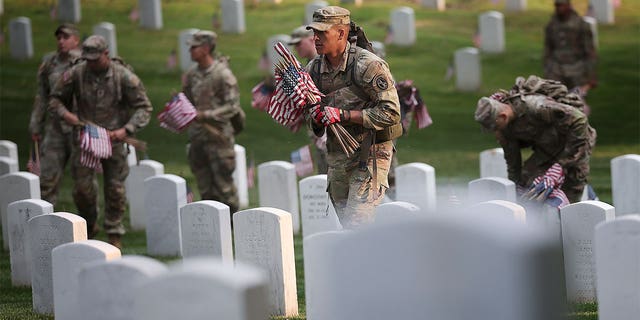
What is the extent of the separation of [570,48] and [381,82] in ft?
33.5

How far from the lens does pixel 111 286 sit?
6.23 metres

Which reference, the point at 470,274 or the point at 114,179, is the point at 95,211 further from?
the point at 470,274

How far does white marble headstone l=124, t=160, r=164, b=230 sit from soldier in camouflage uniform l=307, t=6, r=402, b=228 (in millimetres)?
5796

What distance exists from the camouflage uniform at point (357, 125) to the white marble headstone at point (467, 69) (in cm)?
1332

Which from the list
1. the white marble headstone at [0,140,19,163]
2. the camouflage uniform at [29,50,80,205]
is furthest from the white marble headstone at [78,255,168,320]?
the white marble headstone at [0,140,19,163]

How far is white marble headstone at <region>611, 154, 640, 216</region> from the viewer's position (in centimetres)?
1248

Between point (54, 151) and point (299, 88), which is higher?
point (299, 88)

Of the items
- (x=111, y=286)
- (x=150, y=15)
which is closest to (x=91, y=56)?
(x=111, y=286)

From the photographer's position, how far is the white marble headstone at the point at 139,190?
1457 cm

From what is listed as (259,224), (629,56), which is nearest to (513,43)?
(629,56)

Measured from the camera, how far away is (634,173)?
12.5 m

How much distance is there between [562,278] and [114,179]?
8.38m

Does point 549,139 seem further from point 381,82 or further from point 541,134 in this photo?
point 381,82

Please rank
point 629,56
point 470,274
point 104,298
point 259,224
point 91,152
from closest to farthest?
point 470,274 → point 104,298 → point 259,224 → point 91,152 → point 629,56
